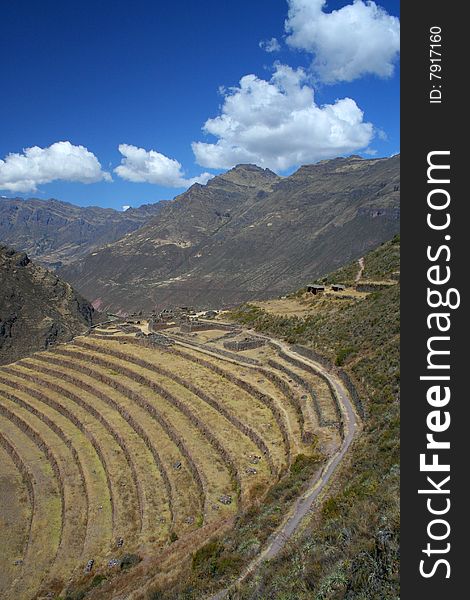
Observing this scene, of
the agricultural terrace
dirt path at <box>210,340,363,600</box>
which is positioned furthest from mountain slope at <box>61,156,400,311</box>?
dirt path at <box>210,340,363,600</box>

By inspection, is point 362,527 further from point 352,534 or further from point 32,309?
point 32,309

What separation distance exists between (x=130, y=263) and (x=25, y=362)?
5857 inches

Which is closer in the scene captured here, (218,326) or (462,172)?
(462,172)

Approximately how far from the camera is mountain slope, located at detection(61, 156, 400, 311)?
12500 cm

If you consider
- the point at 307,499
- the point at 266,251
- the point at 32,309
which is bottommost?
the point at 307,499

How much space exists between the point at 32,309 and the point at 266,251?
89.0 meters

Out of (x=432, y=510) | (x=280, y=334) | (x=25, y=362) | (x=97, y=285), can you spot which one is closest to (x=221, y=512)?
(x=432, y=510)

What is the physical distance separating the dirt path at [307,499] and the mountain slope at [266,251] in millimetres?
93786

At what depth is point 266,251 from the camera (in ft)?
498

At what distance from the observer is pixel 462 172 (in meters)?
5.76

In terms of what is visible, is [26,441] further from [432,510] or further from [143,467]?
[432,510]

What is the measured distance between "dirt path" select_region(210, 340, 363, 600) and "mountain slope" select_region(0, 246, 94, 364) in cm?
5764

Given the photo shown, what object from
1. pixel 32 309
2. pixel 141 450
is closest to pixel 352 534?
pixel 141 450

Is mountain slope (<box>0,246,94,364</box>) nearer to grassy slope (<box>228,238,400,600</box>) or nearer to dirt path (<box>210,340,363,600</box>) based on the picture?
dirt path (<box>210,340,363,600</box>)
